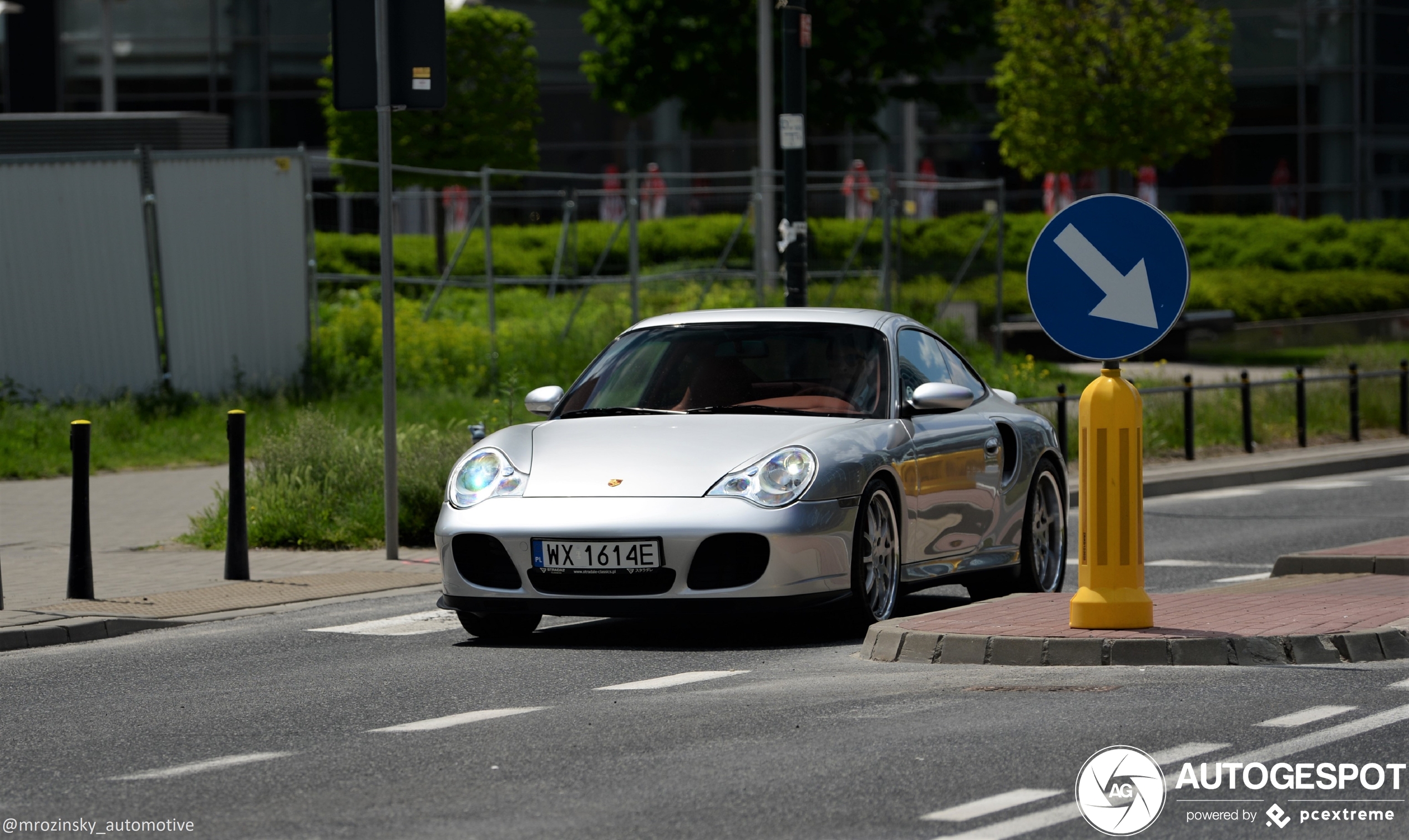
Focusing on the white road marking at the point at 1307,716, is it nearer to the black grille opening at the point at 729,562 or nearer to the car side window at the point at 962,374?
the black grille opening at the point at 729,562

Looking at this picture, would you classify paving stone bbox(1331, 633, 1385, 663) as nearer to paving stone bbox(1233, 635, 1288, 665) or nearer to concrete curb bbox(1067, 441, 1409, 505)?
paving stone bbox(1233, 635, 1288, 665)

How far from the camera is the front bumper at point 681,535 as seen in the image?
339 inches

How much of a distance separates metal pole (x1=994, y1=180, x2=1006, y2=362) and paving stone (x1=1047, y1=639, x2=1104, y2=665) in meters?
17.8

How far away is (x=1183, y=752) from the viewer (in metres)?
6.31

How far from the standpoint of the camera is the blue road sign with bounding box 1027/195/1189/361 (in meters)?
8.21

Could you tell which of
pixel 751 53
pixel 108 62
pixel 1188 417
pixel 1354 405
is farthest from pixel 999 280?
pixel 108 62

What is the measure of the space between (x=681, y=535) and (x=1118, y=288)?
197cm

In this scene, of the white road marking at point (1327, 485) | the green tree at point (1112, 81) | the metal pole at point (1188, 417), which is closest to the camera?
the white road marking at point (1327, 485)

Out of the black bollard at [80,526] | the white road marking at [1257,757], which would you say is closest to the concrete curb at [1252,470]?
the black bollard at [80,526]


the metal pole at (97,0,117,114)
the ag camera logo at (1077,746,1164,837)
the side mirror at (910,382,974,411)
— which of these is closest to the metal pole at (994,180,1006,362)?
the side mirror at (910,382,974,411)

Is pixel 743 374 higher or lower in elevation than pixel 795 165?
lower

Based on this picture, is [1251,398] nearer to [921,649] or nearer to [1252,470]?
[1252,470]

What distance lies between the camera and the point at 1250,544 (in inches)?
547

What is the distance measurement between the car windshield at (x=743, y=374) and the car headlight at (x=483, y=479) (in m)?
0.67
